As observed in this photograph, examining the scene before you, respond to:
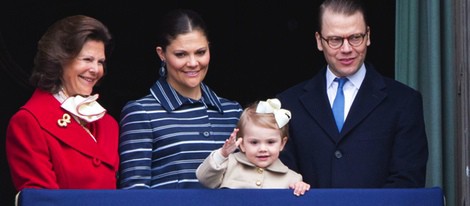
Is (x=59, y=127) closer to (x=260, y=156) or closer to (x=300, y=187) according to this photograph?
(x=260, y=156)

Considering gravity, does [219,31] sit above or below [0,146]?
above

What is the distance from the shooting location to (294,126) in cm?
489

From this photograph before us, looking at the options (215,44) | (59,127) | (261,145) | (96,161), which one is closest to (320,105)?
(261,145)

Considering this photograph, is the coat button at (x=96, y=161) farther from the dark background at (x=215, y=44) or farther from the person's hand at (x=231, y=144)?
the dark background at (x=215, y=44)

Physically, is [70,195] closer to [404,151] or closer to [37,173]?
[37,173]

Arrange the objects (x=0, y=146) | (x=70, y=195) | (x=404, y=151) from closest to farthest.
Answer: (x=70, y=195) < (x=404, y=151) < (x=0, y=146)

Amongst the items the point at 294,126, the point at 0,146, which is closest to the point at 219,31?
the point at 0,146

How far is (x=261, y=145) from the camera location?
15.3 ft

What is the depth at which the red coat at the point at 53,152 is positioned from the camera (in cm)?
458

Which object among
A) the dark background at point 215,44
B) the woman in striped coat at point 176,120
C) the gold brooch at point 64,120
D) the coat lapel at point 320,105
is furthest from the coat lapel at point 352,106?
the dark background at point 215,44

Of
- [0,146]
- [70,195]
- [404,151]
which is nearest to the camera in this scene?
[70,195]

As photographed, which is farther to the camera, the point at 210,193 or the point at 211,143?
the point at 211,143

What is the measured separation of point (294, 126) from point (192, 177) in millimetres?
415

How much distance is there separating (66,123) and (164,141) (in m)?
0.35
